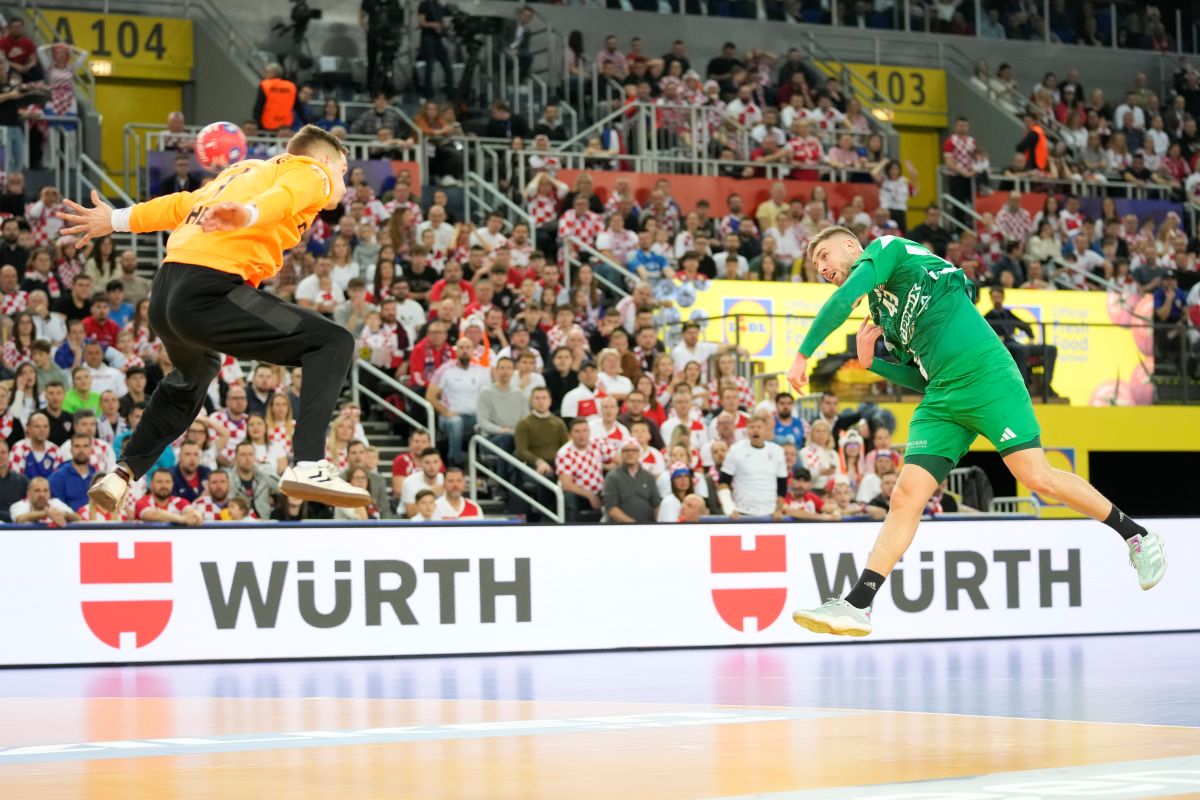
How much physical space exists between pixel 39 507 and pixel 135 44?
14883 mm

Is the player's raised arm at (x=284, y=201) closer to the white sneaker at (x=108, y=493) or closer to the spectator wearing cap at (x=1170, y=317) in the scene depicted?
the white sneaker at (x=108, y=493)

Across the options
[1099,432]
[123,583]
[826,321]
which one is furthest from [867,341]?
[1099,432]

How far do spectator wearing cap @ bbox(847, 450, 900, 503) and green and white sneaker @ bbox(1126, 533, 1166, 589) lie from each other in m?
9.18

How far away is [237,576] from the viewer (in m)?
13.8

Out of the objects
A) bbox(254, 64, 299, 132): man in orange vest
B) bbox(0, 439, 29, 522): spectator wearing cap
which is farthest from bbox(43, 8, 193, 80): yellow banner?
bbox(0, 439, 29, 522): spectator wearing cap

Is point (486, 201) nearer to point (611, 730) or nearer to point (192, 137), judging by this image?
point (192, 137)

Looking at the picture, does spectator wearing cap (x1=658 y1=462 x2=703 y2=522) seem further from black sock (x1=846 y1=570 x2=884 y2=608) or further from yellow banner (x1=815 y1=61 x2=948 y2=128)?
yellow banner (x1=815 y1=61 x2=948 y2=128)

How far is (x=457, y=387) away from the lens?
1828 cm

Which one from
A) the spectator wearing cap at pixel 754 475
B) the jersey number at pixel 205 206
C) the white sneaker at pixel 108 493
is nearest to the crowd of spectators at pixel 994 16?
the spectator wearing cap at pixel 754 475

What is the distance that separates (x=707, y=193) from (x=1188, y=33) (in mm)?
15912

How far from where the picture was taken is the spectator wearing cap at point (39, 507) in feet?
47.5

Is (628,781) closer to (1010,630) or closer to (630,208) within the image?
(1010,630)

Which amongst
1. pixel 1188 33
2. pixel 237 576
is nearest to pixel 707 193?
pixel 237 576

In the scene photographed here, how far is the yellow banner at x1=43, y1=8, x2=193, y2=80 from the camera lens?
90.7 feet
